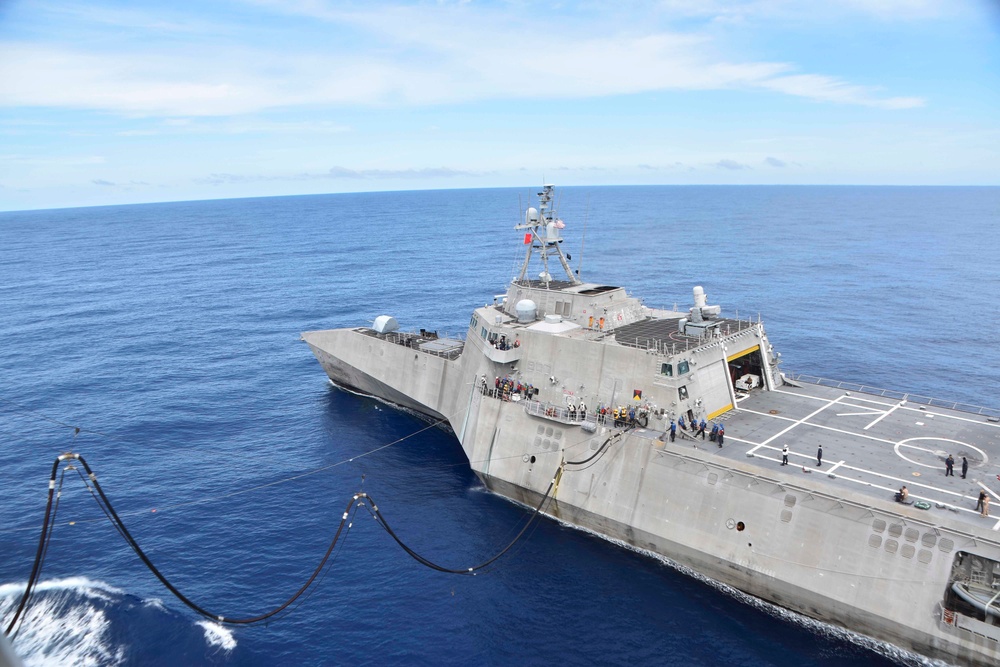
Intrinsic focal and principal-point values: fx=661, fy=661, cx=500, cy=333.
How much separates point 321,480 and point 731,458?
2546 centimetres

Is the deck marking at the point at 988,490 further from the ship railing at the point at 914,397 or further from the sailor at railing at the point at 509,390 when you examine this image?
the sailor at railing at the point at 509,390

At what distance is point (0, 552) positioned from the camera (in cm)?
3375

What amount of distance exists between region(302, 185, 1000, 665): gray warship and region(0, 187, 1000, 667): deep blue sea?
2.00 meters

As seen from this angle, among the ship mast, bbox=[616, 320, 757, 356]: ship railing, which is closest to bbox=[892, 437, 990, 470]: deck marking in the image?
bbox=[616, 320, 757, 356]: ship railing

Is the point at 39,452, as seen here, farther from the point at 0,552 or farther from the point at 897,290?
the point at 897,290

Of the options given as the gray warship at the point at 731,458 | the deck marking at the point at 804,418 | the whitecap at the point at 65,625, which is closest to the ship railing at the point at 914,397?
the gray warship at the point at 731,458

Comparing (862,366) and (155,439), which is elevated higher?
(862,366)

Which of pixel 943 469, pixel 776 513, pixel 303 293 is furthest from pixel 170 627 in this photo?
pixel 303 293

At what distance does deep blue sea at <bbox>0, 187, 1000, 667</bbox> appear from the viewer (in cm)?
2877

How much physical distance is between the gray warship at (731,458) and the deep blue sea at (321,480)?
6.57ft

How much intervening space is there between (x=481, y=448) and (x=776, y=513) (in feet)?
59.2

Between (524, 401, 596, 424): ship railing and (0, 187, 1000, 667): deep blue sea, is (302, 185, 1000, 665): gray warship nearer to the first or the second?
(524, 401, 596, 424): ship railing

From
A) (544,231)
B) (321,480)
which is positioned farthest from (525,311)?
(321,480)

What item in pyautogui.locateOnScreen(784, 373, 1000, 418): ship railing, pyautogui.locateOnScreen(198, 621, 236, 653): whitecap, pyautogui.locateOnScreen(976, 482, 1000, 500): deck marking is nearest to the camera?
pyautogui.locateOnScreen(198, 621, 236, 653): whitecap
